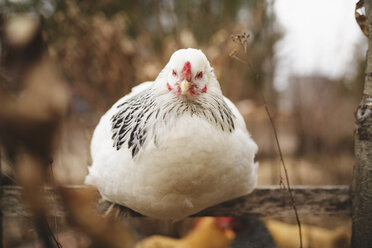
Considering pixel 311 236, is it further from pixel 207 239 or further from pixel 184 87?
pixel 184 87

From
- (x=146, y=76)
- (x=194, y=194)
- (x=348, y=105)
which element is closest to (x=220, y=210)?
(x=194, y=194)

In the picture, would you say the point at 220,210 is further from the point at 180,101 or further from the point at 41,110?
the point at 41,110

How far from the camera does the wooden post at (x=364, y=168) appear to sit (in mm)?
1005

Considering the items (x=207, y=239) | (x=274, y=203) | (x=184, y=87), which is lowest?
(x=207, y=239)

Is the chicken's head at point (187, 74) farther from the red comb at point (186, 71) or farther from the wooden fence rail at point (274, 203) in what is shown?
the wooden fence rail at point (274, 203)

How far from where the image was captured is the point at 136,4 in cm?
251

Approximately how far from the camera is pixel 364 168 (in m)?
1.05

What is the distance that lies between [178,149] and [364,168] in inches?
29.9

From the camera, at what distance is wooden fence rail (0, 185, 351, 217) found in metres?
1.20

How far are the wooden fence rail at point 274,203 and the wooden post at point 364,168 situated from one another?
83 mm

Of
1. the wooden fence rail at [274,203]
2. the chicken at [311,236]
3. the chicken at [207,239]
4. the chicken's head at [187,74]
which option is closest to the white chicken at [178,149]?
the chicken's head at [187,74]

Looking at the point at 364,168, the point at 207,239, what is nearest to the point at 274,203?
the point at 364,168

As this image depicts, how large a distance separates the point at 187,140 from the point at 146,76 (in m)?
1.31

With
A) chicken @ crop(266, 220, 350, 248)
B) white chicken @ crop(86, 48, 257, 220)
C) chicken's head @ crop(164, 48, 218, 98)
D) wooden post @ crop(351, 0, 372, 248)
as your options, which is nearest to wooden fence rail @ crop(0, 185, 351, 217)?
wooden post @ crop(351, 0, 372, 248)
